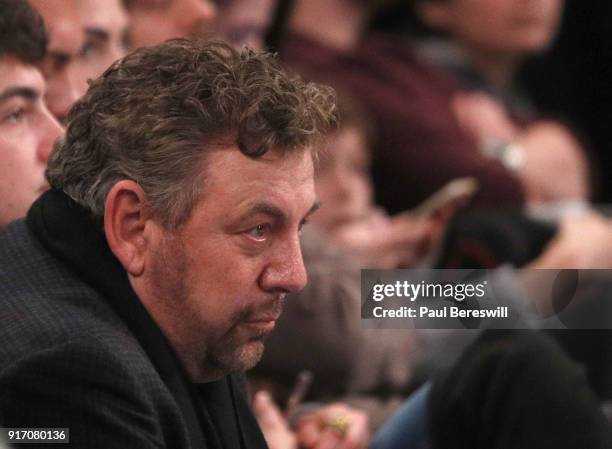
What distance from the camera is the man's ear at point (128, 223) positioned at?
4.95 feet

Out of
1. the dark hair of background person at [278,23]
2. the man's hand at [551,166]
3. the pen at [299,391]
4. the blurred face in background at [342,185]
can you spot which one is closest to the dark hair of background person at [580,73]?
the man's hand at [551,166]

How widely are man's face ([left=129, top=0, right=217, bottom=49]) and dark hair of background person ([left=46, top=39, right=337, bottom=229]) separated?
107 centimetres

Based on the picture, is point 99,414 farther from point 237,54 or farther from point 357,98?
point 357,98

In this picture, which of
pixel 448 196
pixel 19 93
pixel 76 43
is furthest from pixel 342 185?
pixel 19 93

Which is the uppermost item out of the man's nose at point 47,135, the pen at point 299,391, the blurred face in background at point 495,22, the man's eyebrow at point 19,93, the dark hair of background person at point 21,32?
the blurred face in background at point 495,22

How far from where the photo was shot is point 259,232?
5.11 feet

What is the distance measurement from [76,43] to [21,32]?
32cm

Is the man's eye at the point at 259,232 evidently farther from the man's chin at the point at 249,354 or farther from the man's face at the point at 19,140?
the man's face at the point at 19,140

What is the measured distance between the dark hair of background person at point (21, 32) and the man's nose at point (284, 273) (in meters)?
0.56

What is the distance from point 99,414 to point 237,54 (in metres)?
0.51

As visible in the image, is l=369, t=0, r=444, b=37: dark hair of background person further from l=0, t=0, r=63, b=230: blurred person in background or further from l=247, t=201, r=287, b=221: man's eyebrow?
l=247, t=201, r=287, b=221: man's eyebrow

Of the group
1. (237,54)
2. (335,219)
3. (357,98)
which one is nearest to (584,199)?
(357,98)


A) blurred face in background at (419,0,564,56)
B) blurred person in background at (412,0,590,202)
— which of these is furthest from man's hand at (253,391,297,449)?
blurred face in background at (419,0,564,56)

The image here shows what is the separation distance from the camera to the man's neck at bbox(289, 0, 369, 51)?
144 inches
